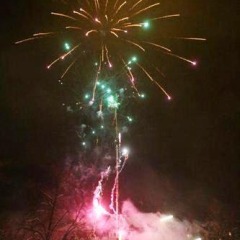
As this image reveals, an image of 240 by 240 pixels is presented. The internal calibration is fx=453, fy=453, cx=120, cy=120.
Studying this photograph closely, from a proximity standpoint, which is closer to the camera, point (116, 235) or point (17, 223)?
point (17, 223)

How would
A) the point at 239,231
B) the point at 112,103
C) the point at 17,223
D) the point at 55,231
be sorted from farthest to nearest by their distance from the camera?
the point at 239,231 < the point at 55,231 < the point at 17,223 < the point at 112,103

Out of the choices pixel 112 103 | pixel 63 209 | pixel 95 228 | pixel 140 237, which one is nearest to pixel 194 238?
pixel 140 237

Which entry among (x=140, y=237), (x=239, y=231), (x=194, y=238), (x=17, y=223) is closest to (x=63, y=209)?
(x=17, y=223)

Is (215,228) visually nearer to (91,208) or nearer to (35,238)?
(91,208)

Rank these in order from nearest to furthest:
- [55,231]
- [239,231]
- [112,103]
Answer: [112,103] < [55,231] < [239,231]

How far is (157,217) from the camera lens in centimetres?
4281

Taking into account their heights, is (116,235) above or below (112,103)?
above

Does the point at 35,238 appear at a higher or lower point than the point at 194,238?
lower

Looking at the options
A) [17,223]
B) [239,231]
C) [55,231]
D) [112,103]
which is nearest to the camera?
[112,103]

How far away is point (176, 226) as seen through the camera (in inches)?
1694

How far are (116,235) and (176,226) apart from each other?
5.95 meters

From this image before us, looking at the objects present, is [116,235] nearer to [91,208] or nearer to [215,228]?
[91,208]

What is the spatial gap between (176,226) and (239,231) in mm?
5805

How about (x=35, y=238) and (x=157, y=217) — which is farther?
(x=157, y=217)
